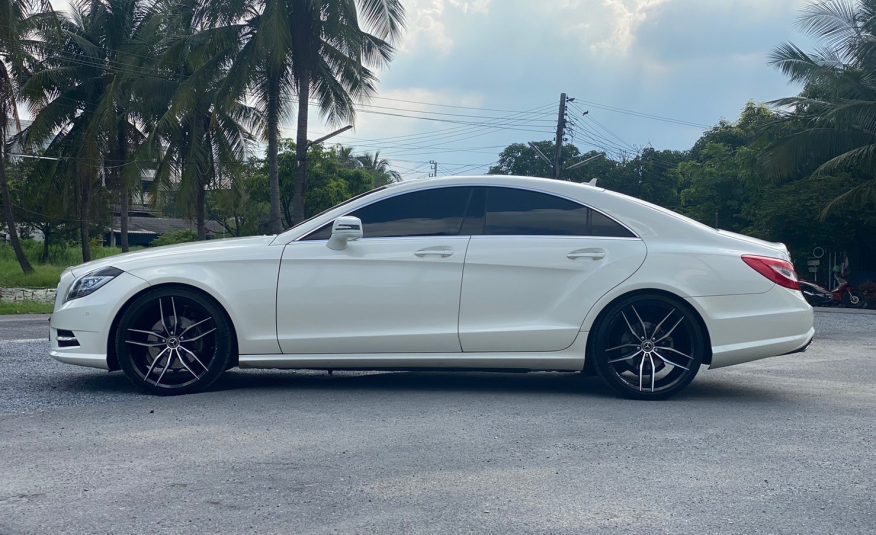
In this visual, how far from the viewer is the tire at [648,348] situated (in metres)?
6.32

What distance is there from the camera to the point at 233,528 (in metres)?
3.58

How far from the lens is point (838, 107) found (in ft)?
84.8

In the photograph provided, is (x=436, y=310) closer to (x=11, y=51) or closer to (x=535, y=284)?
(x=535, y=284)

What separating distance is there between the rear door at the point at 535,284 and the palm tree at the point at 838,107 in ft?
72.5

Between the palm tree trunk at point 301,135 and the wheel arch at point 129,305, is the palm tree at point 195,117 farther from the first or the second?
the wheel arch at point 129,305

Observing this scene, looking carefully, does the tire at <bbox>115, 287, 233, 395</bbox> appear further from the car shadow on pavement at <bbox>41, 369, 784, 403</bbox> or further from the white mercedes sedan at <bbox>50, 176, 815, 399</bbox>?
the car shadow on pavement at <bbox>41, 369, 784, 403</bbox>

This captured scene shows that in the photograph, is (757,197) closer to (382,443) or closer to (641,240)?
(641,240)

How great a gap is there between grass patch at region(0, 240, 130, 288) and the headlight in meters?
20.5

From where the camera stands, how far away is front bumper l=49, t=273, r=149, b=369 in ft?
20.7


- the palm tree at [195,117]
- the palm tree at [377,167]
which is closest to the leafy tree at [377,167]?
the palm tree at [377,167]

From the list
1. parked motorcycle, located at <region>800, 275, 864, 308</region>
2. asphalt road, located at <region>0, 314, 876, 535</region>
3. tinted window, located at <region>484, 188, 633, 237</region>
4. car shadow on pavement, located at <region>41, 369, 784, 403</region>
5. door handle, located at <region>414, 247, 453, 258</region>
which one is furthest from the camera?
parked motorcycle, located at <region>800, 275, 864, 308</region>

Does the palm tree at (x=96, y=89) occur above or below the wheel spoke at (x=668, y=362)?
above

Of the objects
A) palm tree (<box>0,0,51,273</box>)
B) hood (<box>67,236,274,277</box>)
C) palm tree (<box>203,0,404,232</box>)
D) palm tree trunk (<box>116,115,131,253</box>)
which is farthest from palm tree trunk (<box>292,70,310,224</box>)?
hood (<box>67,236,274,277</box>)

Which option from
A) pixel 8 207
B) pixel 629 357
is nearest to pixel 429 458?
pixel 629 357
